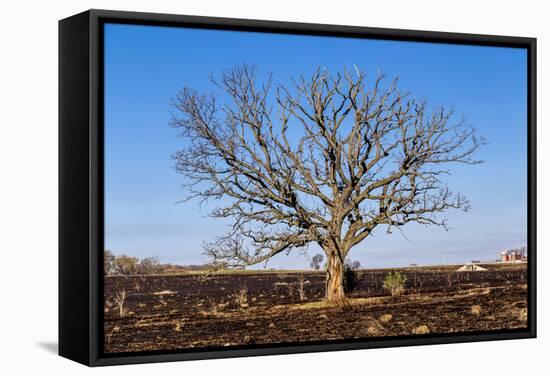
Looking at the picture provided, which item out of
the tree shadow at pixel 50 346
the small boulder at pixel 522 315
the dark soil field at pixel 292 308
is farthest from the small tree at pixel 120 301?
the small boulder at pixel 522 315

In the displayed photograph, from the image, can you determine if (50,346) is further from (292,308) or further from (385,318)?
(385,318)

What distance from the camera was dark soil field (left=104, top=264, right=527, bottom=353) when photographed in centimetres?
1274

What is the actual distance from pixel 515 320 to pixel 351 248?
7.10 feet

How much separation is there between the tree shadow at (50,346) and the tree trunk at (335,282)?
2.79m

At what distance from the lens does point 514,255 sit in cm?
1469

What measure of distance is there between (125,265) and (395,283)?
122 inches

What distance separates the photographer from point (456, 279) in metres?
14.5

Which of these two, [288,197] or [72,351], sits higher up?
[288,197]

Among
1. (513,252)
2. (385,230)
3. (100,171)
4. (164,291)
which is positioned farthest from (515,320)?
(100,171)

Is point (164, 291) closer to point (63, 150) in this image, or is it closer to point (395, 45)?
point (63, 150)

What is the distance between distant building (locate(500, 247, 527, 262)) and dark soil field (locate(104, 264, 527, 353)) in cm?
9

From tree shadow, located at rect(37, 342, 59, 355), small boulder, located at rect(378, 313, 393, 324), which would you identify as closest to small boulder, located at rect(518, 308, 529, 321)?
small boulder, located at rect(378, 313, 393, 324)

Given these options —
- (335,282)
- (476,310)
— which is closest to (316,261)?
(335,282)

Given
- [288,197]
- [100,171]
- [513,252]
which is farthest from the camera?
[513,252]
